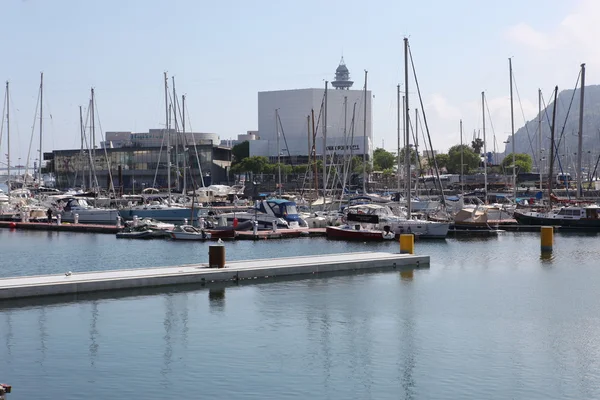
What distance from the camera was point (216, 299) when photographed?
33.6m

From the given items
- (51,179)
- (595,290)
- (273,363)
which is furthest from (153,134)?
(273,363)

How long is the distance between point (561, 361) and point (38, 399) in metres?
13.3

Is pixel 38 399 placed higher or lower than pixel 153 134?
lower

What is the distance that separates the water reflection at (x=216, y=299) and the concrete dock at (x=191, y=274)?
1027 millimetres

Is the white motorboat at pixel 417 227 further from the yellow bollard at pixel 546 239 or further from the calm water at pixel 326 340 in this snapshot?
the calm water at pixel 326 340

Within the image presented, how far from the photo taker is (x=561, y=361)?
2411cm

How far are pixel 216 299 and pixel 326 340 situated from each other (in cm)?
809

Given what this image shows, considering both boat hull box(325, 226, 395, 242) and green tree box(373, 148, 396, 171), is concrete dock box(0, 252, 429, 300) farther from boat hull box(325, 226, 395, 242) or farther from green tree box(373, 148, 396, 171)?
green tree box(373, 148, 396, 171)

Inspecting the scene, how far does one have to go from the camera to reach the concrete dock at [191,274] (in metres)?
32.7

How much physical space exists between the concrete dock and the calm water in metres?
0.94

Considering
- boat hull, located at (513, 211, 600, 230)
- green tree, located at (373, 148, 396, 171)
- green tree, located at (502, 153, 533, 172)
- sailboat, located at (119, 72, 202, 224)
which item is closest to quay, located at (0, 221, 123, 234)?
sailboat, located at (119, 72, 202, 224)

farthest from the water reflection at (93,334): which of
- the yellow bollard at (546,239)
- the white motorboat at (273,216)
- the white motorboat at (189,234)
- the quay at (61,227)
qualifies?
the quay at (61,227)

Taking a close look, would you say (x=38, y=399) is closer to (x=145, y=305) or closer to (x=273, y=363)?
(x=273, y=363)

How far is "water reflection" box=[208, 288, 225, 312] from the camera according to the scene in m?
31.9
